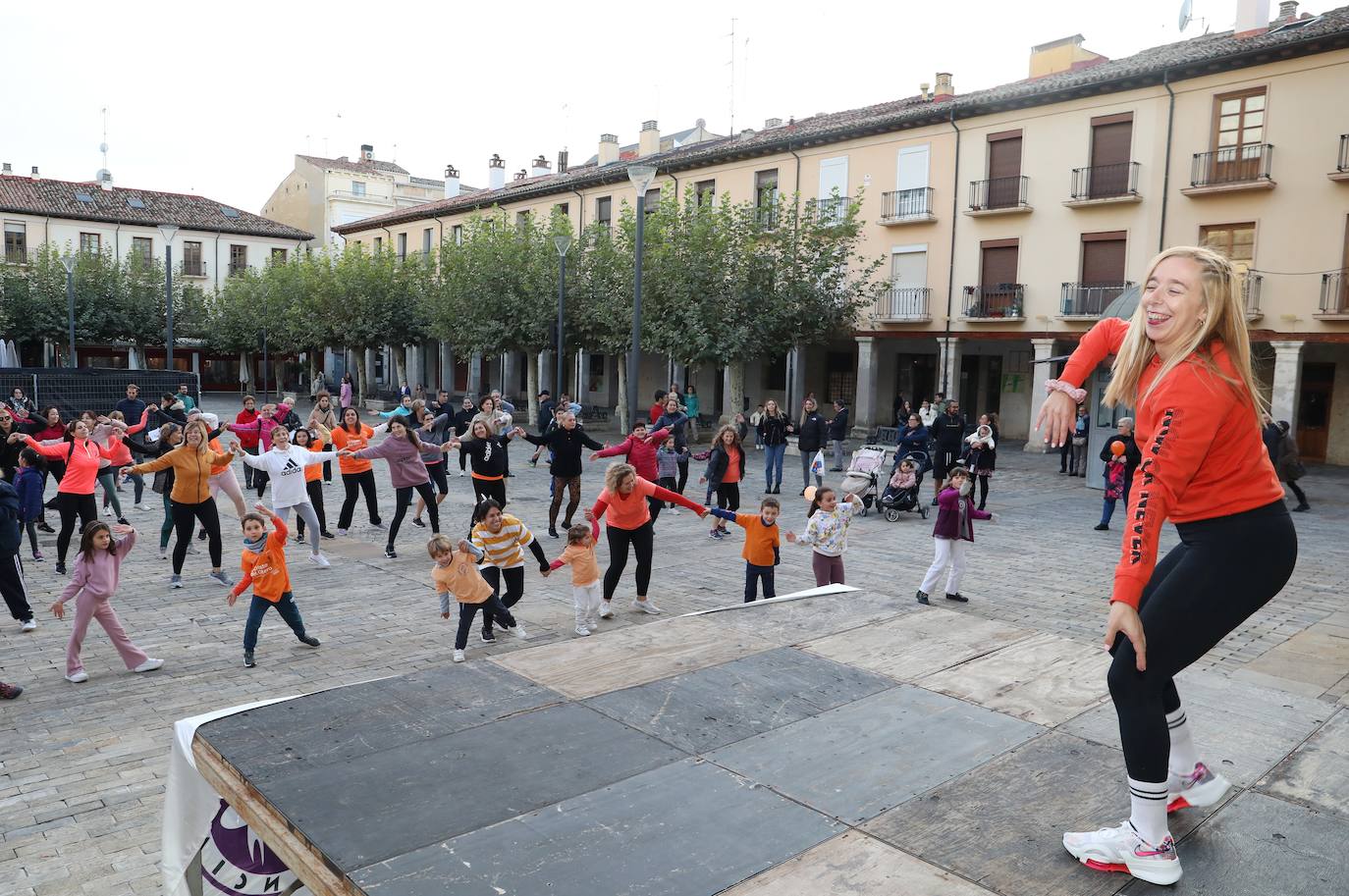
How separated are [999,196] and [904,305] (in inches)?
165

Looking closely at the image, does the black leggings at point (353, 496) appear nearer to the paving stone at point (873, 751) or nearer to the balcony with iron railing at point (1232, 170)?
the paving stone at point (873, 751)

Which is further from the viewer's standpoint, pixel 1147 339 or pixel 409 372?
pixel 409 372

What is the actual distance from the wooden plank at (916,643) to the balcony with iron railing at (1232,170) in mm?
21540

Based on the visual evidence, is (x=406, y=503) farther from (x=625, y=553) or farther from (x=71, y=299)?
(x=71, y=299)

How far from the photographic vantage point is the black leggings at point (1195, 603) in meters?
2.90

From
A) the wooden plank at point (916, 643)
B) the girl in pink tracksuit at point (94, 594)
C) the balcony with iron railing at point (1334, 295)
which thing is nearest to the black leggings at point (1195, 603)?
the wooden plank at point (916, 643)

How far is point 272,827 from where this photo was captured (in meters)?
3.39

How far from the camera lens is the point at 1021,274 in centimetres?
2727

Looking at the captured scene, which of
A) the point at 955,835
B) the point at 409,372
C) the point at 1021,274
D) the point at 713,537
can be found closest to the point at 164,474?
the point at 713,537

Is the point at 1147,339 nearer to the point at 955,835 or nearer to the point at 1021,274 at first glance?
the point at 955,835

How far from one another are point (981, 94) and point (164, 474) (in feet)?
79.5

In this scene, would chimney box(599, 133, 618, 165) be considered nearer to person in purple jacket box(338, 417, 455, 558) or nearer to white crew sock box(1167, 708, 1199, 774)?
person in purple jacket box(338, 417, 455, 558)

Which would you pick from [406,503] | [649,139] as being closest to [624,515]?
[406,503]

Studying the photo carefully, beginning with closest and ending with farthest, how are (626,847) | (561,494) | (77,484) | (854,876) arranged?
(854,876), (626,847), (77,484), (561,494)
